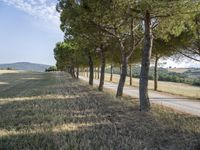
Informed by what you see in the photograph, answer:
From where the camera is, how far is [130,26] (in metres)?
25.2

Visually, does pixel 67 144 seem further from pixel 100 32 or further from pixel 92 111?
pixel 100 32

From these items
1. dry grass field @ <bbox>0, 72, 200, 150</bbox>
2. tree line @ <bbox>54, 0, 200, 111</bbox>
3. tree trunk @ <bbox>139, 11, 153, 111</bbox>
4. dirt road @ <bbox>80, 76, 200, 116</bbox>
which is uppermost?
tree line @ <bbox>54, 0, 200, 111</bbox>

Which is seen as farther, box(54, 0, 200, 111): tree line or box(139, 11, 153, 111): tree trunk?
box(139, 11, 153, 111): tree trunk

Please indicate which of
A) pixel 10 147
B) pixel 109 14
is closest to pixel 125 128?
pixel 10 147

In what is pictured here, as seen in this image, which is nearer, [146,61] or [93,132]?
[93,132]

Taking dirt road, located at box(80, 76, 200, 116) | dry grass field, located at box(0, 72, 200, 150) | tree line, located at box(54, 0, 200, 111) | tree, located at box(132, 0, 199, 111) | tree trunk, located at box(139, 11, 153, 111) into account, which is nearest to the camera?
dry grass field, located at box(0, 72, 200, 150)

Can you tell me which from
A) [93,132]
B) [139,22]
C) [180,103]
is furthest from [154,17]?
[180,103]

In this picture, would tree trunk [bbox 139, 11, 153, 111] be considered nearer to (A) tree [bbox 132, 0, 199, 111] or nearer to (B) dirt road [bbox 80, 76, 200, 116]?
(A) tree [bbox 132, 0, 199, 111]

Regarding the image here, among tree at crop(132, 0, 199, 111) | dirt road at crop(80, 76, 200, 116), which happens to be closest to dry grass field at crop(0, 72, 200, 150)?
tree at crop(132, 0, 199, 111)

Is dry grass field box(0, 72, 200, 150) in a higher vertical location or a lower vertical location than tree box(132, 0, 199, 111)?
lower

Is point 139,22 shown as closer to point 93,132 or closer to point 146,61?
point 146,61

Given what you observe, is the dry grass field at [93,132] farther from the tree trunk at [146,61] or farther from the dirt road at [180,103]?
the dirt road at [180,103]

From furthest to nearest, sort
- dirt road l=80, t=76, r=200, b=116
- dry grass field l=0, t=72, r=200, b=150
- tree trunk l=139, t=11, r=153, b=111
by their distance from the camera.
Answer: dirt road l=80, t=76, r=200, b=116, tree trunk l=139, t=11, r=153, b=111, dry grass field l=0, t=72, r=200, b=150

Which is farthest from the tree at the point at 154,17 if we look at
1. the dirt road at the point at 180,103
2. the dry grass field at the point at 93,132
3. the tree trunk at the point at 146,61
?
the dirt road at the point at 180,103
